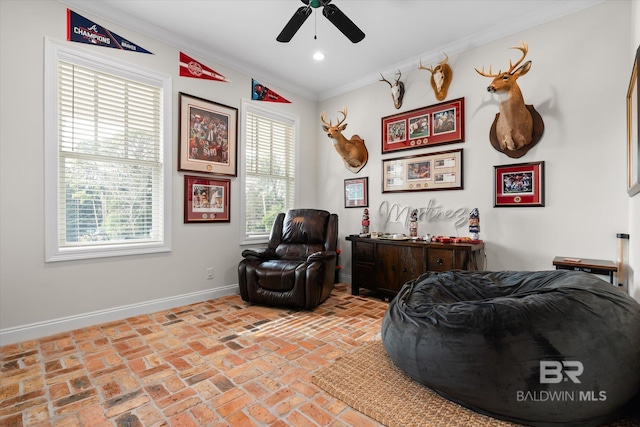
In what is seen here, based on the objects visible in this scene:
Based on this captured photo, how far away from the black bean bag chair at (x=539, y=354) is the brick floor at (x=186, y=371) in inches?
21.0

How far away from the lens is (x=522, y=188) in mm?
3250

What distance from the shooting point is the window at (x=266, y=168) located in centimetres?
452

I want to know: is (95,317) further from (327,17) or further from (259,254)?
(327,17)

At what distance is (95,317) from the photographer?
3.06m

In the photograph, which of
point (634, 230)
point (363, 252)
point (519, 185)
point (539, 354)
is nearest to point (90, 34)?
point (363, 252)

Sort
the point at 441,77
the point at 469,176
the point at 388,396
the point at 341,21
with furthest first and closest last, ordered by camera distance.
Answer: the point at 441,77
the point at 469,176
the point at 341,21
the point at 388,396

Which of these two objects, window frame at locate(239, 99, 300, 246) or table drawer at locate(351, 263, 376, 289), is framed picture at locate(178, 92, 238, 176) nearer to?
window frame at locate(239, 99, 300, 246)

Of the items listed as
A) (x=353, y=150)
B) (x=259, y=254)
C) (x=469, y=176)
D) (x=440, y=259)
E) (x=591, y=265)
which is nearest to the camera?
(x=591, y=265)

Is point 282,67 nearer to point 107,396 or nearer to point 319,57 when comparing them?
point 319,57

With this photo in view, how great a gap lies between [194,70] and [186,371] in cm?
338

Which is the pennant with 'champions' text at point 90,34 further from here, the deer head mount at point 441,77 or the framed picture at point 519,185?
the framed picture at point 519,185

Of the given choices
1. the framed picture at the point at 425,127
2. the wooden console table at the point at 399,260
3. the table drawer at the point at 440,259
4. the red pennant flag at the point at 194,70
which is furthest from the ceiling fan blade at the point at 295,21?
the table drawer at the point at 440,259

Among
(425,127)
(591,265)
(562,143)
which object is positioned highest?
(425,127)

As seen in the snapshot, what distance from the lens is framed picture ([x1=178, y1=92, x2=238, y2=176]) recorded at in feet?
12.2
